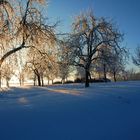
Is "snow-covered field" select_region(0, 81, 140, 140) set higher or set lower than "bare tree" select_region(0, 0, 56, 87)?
lower

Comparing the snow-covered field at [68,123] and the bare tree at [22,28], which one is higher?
the bare tree at [22,28]

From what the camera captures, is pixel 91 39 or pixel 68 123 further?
pixel 91 39

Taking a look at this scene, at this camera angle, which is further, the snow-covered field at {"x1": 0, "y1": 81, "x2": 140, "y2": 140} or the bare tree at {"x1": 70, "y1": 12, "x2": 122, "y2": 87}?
the bare tree at {"x1": 70, "y1": 12, "x2": 122, "y2": 87}

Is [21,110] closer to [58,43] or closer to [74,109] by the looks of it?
[74,109]

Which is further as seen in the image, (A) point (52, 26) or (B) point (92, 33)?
(B) point (92, 33)

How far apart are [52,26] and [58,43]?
4.62ft

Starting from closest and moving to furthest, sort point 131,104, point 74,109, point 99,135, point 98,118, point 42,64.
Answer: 1. point 99,135
2. point 98,118
3. point 74,109
4. point 131,104
5. point 42,64

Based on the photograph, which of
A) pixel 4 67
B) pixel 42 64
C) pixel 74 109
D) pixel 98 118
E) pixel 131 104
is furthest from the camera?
pixel 42 64

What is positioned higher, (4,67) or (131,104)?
(4,67)

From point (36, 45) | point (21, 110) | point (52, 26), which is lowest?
point (21, 110)

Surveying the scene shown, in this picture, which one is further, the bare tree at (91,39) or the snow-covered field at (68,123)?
the bare tree at (91,39)

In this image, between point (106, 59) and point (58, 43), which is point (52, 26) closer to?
point (58, 43)

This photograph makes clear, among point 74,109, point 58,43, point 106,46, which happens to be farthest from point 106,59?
point 74,109

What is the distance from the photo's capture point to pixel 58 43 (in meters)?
24.1
